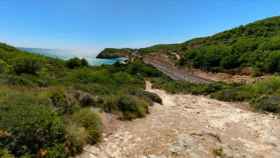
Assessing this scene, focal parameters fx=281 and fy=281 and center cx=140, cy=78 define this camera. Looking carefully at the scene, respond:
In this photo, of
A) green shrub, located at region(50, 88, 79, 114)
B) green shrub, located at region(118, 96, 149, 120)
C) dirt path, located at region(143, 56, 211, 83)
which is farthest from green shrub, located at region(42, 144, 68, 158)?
dirt path, located at region(143, 56, 211, 83)

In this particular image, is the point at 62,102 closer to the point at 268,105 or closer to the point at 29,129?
the point at 29,129

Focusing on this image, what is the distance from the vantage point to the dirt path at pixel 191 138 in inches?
271

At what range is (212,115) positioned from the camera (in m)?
11.9

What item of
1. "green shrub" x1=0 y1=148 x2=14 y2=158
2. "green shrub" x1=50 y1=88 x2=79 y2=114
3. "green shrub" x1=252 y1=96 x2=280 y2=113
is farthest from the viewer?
"green shrub" x1=252 y1=96 x2=280 y2=113

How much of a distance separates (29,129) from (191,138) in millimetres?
4418

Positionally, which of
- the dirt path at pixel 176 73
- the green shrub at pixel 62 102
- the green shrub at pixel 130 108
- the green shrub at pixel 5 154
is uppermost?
the green shrub at pixel 62 102

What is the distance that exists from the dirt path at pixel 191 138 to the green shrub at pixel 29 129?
0.85 meters

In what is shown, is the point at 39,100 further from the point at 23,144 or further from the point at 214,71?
the point at 214,71

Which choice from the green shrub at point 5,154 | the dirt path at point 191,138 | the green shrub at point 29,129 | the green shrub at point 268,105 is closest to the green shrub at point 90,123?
the dirt path at point 191,138

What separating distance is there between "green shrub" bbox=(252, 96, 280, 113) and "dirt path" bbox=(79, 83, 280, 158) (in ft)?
5.37

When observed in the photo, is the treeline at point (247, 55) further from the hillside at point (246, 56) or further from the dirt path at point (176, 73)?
the dirt path at point (176, 73)

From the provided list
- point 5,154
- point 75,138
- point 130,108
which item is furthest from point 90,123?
point 130,108

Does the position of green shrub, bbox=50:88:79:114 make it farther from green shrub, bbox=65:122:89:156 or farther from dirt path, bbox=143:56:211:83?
dirt path, bbox=143:56:211:83

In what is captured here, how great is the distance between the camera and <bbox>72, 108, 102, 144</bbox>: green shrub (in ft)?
23.1
